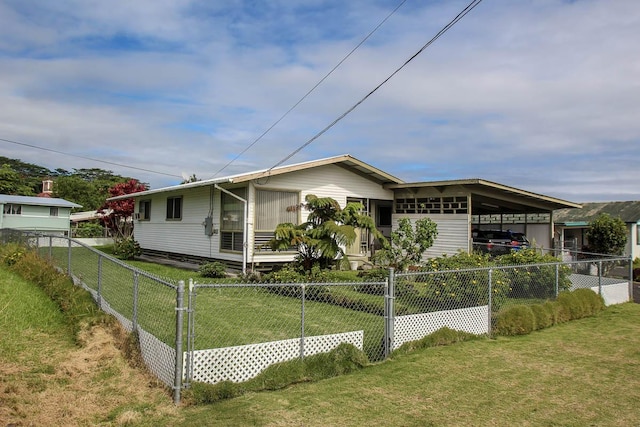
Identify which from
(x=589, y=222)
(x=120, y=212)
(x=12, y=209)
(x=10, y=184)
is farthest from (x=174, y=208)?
(x=10, y=184)

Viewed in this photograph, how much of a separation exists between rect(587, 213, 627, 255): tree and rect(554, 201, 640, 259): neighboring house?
1095mm

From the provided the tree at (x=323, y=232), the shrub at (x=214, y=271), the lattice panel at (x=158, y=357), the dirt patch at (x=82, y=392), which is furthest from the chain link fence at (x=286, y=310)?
the shrub at (x=214, y=271)

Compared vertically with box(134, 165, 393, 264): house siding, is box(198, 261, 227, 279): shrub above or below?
below

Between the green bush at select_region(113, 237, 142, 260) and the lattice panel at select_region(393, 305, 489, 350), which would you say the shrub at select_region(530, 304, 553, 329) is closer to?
the lattice panel at select_region(393, 305, 489, 350)

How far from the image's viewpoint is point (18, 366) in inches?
231

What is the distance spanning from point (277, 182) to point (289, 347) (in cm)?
961

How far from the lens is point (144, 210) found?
896 inches

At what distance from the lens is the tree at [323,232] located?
10.6 meters

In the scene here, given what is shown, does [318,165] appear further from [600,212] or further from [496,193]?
[600,212]

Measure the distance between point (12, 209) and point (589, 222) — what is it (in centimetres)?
3559

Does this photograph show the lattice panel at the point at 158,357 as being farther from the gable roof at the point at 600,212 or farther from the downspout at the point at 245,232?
the gable roof at the point at 600,212

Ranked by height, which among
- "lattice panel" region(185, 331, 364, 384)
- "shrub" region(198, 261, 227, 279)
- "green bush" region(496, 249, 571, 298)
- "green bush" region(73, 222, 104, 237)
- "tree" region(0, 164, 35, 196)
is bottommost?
"lattice panel" region(185, 331, 364, 384)

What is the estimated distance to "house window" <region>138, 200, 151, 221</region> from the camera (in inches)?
872

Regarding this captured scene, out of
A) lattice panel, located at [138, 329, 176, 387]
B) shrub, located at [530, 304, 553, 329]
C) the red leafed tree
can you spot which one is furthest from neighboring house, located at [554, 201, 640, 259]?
the red leafed tree
